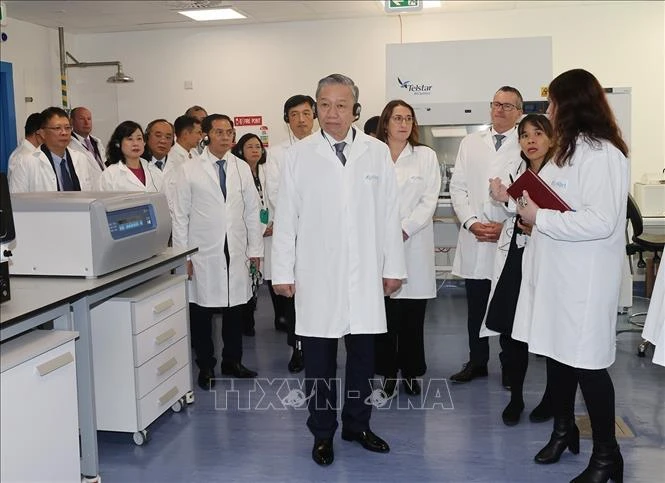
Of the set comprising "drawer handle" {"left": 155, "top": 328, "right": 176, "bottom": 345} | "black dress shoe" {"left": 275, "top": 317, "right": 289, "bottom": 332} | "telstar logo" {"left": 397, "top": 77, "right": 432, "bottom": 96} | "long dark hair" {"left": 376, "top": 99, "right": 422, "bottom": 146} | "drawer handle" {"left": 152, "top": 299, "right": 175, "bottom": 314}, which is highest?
"telstar logo" {"left": 397, "top": 77, "right": 432, "bottom": 96}

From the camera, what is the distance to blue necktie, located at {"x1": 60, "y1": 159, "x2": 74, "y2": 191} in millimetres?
4129

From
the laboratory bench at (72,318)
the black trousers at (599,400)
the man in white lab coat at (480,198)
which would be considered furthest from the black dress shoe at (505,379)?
the laboratory bench at (72,318)

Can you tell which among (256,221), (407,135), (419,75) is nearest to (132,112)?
(419,75)

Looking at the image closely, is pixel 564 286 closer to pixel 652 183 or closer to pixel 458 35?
pixel 652 183

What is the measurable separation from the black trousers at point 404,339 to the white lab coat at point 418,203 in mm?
70

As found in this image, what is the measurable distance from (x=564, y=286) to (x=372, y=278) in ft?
2.35

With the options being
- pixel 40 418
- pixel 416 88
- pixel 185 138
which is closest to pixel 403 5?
pixel 416 88

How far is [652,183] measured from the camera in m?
5.75

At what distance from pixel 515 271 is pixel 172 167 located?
266 centimetres

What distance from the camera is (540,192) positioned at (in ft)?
7.69

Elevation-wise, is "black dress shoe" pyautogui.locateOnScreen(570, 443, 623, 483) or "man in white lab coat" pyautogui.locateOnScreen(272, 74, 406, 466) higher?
"man in white lab coat" pyautogui.locateOnScreen(272, 74, 406, 466)

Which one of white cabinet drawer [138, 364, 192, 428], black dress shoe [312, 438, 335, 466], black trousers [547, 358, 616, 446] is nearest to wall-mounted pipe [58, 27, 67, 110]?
white cabinet drawer [138, 364, 192, 428]

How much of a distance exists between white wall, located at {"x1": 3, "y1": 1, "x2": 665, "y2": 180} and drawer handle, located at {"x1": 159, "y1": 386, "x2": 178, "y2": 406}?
4370 millimetres

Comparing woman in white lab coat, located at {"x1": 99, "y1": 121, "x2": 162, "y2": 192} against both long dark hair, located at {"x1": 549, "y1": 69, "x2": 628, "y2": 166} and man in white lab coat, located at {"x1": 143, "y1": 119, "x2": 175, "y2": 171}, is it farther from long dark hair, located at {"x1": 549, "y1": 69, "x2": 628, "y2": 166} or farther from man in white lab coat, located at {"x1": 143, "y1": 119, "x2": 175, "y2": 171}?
long dark hair, located at {"x1": 549, "y1": 69, "x2": 628, "y2": 166}
